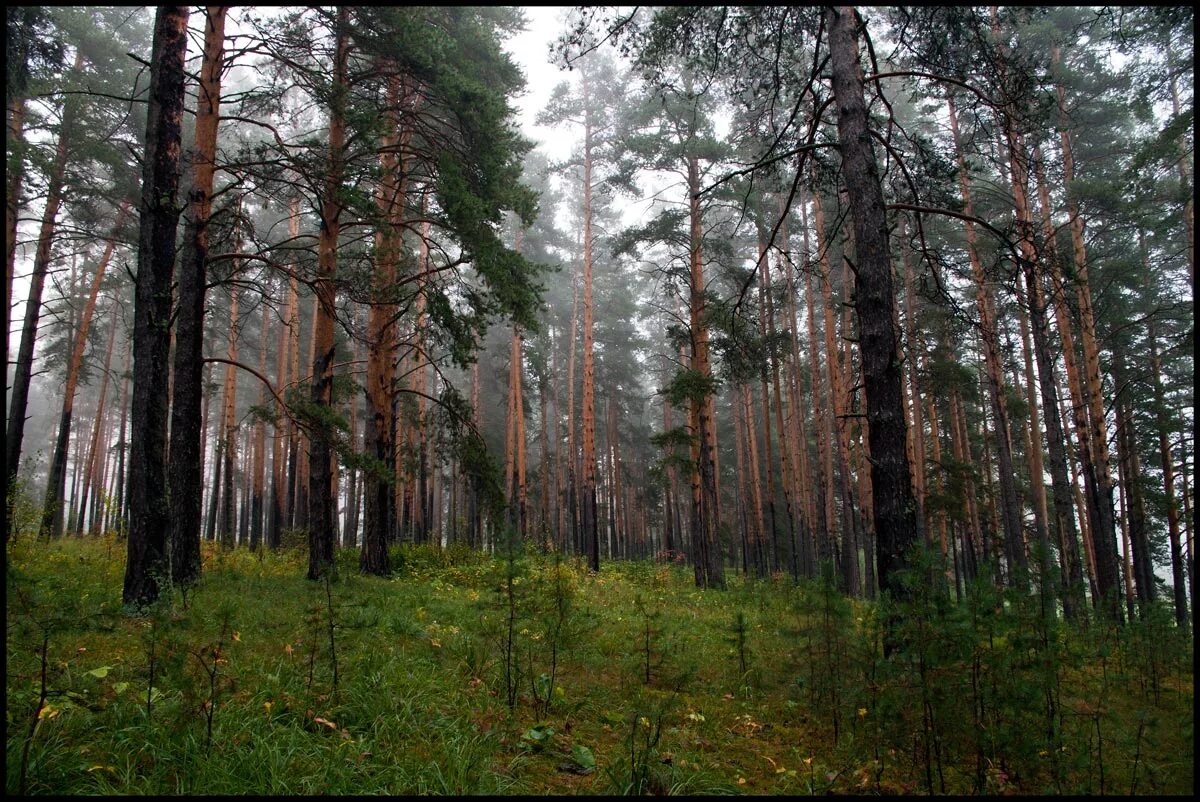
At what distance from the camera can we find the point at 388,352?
11.5 meters

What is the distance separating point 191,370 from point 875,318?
7.79 meters

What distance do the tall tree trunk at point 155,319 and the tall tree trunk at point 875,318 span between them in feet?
22.2

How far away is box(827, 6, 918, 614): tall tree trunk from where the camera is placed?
5246mm

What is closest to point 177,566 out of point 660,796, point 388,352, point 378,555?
point 378,555

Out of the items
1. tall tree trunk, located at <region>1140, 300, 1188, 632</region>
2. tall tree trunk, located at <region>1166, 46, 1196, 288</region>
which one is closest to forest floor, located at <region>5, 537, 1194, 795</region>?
tall tree trunk, located at <region>1166, 46, 1196, 288</region>

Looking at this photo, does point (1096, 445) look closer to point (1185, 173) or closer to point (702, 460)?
point (1185, 173)

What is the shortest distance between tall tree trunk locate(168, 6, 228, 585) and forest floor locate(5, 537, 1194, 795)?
3.52 ft

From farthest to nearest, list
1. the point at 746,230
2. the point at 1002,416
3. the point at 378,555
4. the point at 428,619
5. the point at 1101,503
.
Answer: the point at 746,230 < the point at 1002,416 < the point at 1101,503 < the point at 378,555 < the point at 428,619

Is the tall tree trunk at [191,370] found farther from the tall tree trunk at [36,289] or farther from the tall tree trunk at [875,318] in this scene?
the tall tree trunk at [36,289]

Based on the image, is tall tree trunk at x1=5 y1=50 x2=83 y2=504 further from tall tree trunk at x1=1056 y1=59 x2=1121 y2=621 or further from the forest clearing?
tall tree trunk at x1=1056 y1=59 x2=1121 y2=621

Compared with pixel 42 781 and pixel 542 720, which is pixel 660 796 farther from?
pixel 42 781

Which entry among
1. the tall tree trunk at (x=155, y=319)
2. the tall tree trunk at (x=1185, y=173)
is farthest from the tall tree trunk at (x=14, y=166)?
the tall tree trunk at (x=1185, y=173)

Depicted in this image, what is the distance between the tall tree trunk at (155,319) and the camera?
5883 mm

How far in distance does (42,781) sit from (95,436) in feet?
79.6
